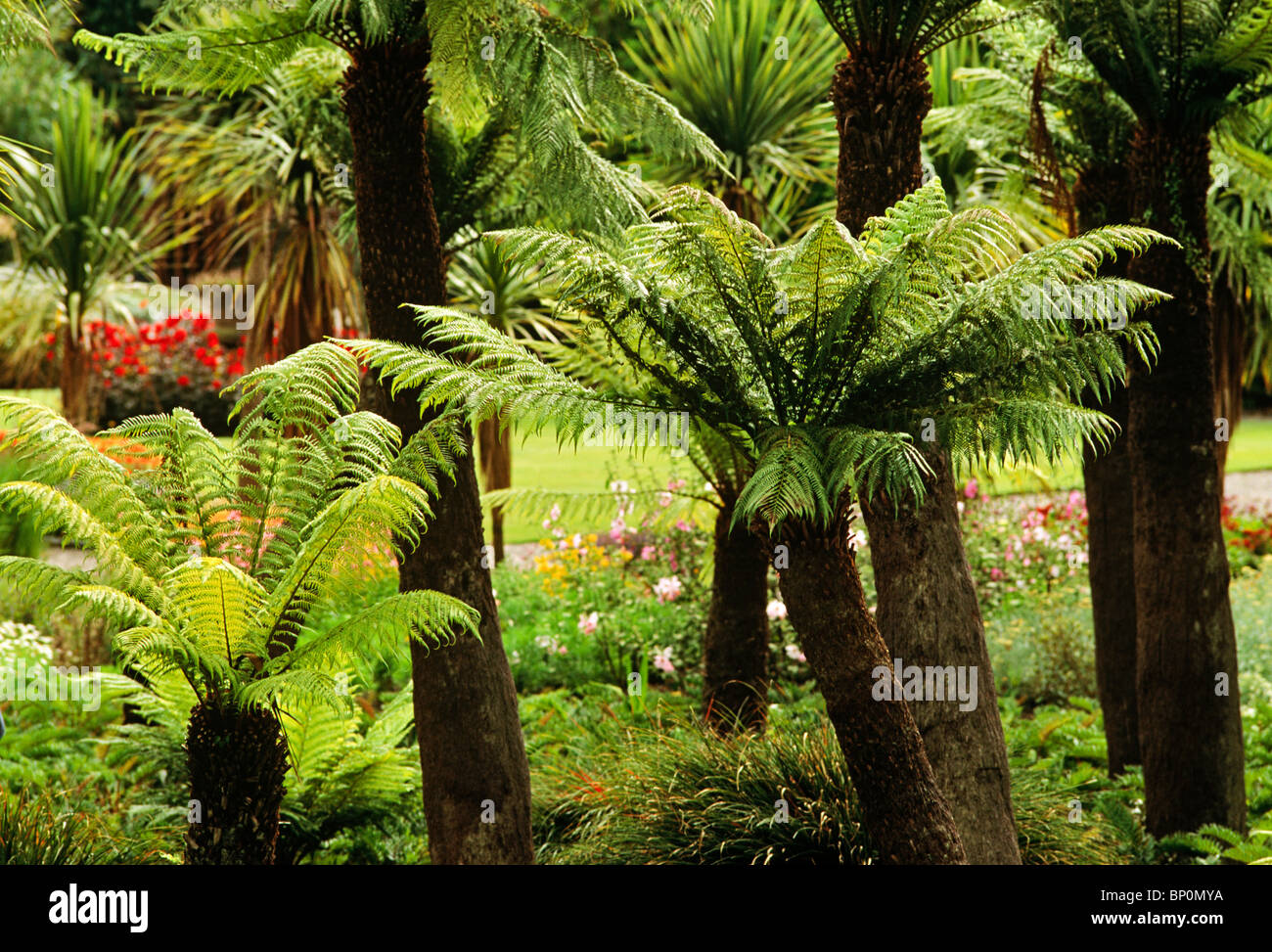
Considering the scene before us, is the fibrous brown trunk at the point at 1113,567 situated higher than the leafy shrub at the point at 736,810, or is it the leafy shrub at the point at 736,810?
the fibrous brown trunk at the point at 1113,567

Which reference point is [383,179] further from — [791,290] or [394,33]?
[791,290]

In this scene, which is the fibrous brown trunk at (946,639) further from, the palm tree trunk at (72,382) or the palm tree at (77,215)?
the palm tree at (77,215)

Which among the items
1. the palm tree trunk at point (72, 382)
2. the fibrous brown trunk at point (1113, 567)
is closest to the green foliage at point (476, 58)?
the fibrous brown trunk at point (1113, 567)

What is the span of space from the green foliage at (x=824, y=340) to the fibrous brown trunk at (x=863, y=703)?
21 centimetres

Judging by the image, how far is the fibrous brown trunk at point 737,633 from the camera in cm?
676

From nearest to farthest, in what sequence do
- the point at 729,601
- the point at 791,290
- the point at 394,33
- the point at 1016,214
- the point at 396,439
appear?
the point at 791,290, the point at 396,439, the point at 394,33, the point at 729,601, the point at 1016,214

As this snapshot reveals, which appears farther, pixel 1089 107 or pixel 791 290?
pixel 1089 107

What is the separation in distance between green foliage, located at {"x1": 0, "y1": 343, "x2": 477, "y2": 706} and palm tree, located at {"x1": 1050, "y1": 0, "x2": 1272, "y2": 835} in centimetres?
339

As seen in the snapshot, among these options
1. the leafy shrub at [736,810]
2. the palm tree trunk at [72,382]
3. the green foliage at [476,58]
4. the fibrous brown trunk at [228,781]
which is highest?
the green foliage at [476,58]

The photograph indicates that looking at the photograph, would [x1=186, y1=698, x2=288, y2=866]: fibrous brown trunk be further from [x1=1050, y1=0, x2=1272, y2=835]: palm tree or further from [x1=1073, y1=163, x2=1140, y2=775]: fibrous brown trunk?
[x1=1073, y1=163, x2=1140, y2=775]: fibrous brown trunk

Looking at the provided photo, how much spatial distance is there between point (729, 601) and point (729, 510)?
54cm
